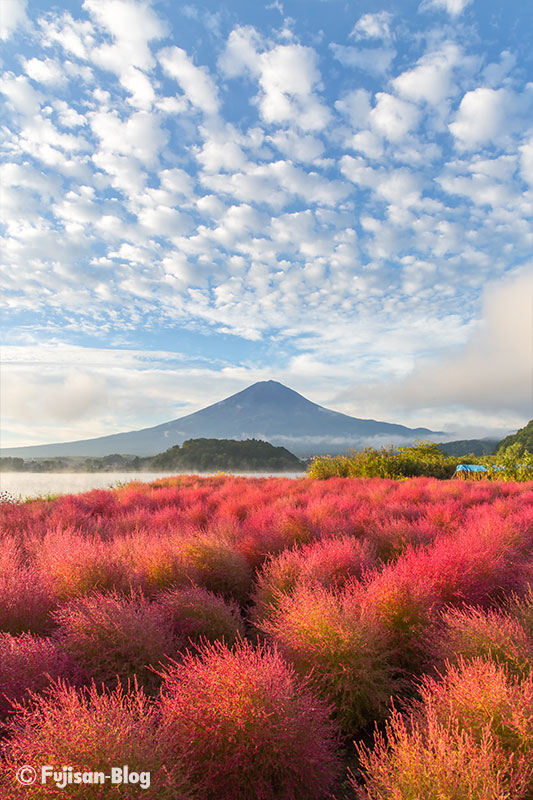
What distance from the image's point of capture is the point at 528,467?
16.4m

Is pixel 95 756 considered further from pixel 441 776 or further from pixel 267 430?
pixel 267 430

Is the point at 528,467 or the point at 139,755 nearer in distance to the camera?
the point at 139,755

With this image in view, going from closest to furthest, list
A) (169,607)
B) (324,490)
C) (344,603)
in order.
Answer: (344,603), (169,607), (324,490)

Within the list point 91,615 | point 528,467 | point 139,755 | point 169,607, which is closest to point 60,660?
point 91,615

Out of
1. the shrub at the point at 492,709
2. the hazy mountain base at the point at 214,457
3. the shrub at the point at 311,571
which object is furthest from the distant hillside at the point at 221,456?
the shrub at the point at 492,709

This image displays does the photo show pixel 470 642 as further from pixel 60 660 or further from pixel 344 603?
pixel 60 660

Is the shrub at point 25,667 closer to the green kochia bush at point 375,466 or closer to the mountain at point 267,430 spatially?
the green kochia bush at point 375,466

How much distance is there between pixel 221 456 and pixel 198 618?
4399 cm

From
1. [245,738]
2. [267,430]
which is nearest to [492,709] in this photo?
[245,738]

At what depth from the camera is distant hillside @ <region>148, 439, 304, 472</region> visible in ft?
145

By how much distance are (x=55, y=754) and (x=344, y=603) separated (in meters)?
1.93

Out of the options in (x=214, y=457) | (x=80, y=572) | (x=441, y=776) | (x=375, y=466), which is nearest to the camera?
(x=441, y=776)

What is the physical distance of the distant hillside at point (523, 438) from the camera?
156 ft

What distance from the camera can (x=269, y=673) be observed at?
2047 millimetres
